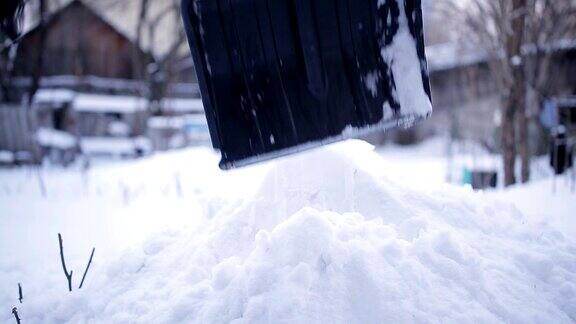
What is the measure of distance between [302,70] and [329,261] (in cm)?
102

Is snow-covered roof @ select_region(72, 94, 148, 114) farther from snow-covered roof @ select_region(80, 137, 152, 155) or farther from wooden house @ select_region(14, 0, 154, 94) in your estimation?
snow-covered roof @ select_region(80, 137, 152, 155)

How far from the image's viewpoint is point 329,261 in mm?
2018

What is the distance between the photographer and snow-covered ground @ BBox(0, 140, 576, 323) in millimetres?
1882

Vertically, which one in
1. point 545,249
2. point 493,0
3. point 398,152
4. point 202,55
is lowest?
point 398,152

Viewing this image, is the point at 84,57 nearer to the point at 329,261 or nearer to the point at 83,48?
the point at 83,48

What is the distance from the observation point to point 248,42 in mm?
2111

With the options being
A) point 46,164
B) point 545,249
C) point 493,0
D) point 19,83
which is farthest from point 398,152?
point 19,83

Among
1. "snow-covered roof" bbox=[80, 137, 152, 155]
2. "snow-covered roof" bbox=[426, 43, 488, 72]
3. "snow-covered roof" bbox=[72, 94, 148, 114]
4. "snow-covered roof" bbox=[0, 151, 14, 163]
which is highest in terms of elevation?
"snow-covered roof" bbox=[72, 94, 148, 114]

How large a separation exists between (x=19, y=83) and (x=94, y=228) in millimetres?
16190

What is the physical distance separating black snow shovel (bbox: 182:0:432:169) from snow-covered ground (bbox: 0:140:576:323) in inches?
20.6

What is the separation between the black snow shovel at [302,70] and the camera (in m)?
2.02

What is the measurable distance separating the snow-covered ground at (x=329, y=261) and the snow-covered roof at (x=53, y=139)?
10197 mm

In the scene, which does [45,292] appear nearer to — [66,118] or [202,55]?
[202,55]

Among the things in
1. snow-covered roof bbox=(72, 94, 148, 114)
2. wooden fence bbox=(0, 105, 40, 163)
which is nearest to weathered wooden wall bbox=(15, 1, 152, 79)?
snow-covered roof bbox=(72, 94, 148, 114)
